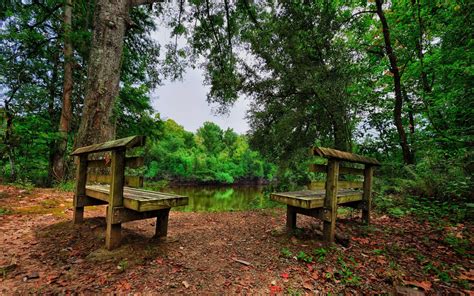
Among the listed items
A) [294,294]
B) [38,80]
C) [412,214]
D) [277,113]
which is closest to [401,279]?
[294,294]

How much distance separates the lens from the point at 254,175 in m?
34.4

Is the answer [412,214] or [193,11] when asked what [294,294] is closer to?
[412,214]

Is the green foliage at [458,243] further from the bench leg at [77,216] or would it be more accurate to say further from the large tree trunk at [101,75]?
the large tree trunk at [101,75]

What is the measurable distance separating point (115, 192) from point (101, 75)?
332 cm

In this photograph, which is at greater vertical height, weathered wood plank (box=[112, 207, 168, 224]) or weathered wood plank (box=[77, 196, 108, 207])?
weathered wood plank (box=[112, 207, 168, 224])

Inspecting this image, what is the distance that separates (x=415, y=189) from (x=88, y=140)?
7.10 metres

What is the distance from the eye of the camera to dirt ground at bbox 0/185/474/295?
168cm

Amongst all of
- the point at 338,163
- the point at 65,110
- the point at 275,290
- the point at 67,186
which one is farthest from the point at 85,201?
the point at 65,110

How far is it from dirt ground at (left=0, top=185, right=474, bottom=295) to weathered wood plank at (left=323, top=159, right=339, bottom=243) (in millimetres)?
164

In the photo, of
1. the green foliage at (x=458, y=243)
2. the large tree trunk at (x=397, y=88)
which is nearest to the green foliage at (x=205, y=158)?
the large tree trunk at (x=397, y=88)

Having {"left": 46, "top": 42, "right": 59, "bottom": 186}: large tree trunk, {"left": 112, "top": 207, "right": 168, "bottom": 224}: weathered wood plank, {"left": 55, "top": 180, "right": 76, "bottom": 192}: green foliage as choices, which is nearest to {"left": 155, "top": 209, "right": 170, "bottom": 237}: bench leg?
{"left": 112, "top": 207, "right": 168, "bottom": 224}: weathered wood plank

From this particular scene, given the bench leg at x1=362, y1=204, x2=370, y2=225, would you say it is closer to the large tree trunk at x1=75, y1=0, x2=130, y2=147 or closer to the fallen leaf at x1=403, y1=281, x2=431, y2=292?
the fallen leaf at x1=403, y1=281, x2=431, y2=292

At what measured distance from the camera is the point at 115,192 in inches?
81.1

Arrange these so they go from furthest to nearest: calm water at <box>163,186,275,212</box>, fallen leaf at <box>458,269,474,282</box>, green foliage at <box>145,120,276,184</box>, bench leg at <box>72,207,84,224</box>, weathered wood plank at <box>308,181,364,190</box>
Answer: green foliage at <box>145,120,276,184</box> → calm water at <box>163,186,275,212</box> → weathered wood plank at <box>308,181,364,190</box> → bench leg at <box>72,207,84,224</box> → fallen leaf at <box>458,269,474,282</box>
